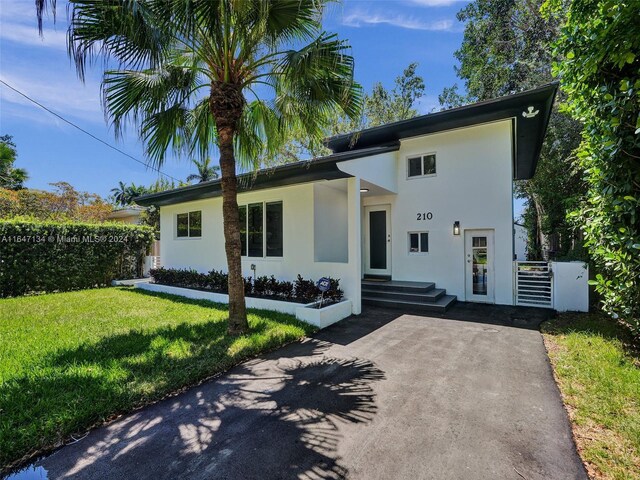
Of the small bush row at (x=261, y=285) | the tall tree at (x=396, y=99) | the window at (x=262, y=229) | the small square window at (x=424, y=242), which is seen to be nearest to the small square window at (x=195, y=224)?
the small bush row at (x=261, y=285)

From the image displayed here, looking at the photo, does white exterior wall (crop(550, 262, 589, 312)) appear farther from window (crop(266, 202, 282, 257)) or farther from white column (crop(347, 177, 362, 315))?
window (crop(266, 202, 282, 257))

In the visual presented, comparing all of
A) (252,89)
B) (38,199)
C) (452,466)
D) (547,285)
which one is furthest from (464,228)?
(38,199)

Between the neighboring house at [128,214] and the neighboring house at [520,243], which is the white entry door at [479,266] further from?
the neighboring house at [128,214]

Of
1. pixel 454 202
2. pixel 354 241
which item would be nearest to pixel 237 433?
pixel 354 241

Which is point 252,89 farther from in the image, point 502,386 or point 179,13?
point 502,386

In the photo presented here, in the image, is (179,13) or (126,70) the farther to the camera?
(126,70)

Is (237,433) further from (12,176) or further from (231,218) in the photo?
(12,176)

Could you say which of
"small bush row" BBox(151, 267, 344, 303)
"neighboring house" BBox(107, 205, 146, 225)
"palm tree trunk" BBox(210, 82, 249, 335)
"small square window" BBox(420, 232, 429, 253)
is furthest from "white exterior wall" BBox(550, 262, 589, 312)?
"neighboring house" BBox(107, 205, 146, 225)

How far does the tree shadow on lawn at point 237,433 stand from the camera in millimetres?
2678

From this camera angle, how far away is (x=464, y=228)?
1001 cm

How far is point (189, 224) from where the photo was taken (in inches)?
512

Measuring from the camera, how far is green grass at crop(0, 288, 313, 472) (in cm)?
323

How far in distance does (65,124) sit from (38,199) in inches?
453

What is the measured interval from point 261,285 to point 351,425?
661 centimetres
